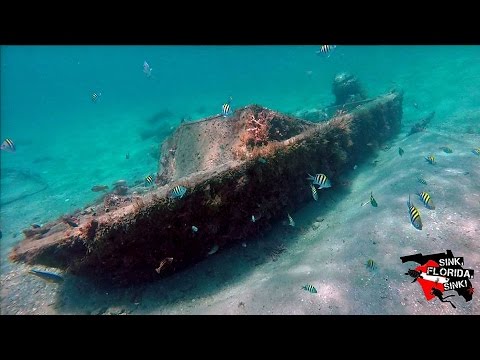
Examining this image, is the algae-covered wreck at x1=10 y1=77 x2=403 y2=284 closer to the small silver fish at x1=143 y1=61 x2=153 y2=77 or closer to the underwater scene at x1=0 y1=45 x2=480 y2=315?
the underwater scene at x1=0 y1=45 x2=480 y2=315

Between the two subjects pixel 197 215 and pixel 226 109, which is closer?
pixel 197 215

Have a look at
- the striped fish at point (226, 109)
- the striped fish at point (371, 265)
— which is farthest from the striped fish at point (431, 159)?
the striped fish at point (226, 109)

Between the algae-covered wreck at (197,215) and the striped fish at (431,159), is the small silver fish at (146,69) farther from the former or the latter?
the striped fish at (431,159)

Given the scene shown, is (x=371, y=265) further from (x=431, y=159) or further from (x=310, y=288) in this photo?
(x=431, y=159)

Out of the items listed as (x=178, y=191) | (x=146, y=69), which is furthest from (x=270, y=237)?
(x=146, y=69)

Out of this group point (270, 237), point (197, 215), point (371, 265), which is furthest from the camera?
point (270, 237)

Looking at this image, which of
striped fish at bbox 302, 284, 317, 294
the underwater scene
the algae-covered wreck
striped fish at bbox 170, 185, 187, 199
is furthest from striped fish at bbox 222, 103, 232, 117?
striped fish at bbox 302, 284, 317, 294

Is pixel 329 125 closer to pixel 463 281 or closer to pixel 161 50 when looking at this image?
pixel 463 281

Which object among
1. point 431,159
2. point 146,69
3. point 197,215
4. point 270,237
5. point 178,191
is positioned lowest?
point 270,237

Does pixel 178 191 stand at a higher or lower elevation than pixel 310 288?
higher

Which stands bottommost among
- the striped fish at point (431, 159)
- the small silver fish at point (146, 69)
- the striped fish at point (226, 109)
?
the striped fish at point (431, 159)

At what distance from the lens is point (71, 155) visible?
32.1 meters
